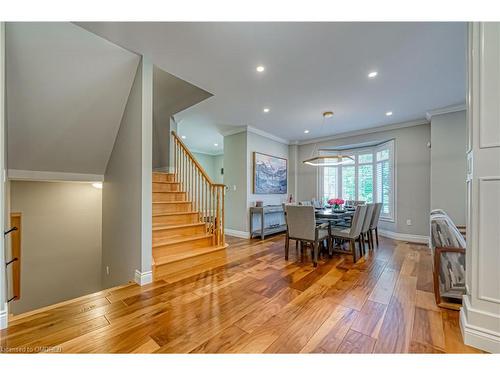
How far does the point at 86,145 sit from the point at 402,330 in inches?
167

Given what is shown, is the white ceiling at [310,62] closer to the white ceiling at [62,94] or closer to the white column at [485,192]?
the white ceiling at [62,94]

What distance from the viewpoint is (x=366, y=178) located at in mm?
5441

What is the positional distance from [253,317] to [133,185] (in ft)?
6.52

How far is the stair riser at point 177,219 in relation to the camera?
11.0 ft

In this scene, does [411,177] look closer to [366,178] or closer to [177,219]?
[366,178]

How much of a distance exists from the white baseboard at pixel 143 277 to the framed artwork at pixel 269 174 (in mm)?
3068

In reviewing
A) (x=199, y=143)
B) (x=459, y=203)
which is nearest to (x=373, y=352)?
(x=459, y=203)

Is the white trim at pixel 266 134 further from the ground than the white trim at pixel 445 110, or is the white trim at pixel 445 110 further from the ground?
the white trim at pixel 445 110

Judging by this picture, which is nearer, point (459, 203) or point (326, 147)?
point (459, 203)

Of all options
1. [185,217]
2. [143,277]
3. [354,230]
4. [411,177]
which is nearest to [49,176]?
[185,217]

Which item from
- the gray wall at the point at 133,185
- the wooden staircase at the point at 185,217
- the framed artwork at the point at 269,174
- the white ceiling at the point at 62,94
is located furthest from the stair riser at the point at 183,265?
the framed artwork at the point at 269,174

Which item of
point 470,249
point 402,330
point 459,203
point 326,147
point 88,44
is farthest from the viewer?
point 326,147

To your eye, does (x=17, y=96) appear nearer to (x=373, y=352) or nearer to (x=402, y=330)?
(x=373, y=352)

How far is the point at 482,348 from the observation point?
141cm
